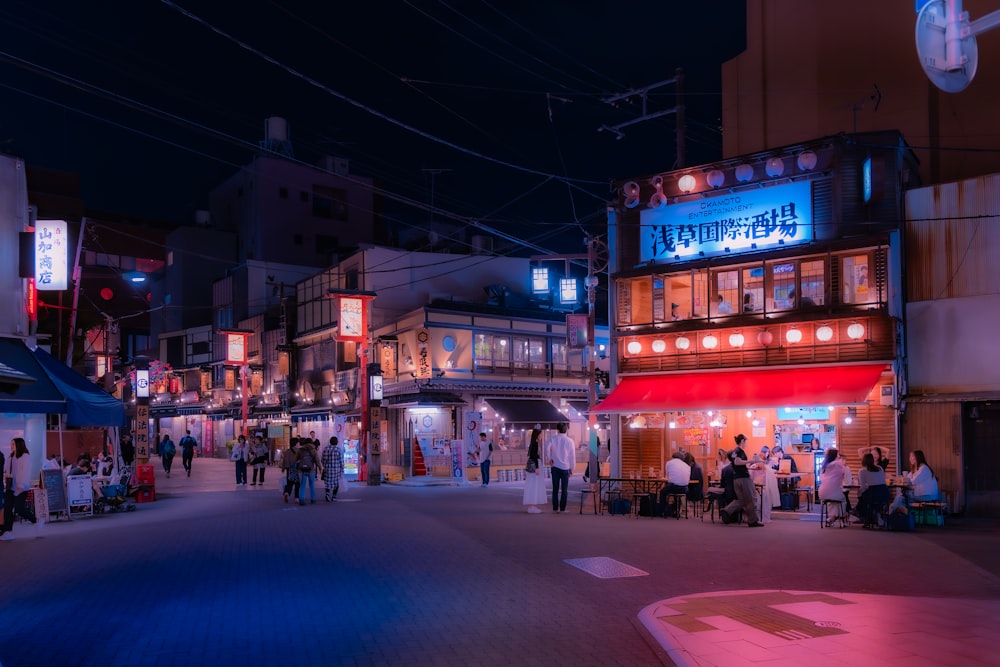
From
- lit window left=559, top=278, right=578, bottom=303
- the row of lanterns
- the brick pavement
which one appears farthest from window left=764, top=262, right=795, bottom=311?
lit window left=559, top=278, right=578, bottom=303

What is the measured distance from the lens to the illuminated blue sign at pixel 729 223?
21.3 meters

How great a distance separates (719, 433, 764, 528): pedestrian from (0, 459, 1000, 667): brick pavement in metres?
0.51

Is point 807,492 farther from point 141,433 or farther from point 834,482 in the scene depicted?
point 141,433

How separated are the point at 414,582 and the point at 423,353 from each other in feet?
79.4

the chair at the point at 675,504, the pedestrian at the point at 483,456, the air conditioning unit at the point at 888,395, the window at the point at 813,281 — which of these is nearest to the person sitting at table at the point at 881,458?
the air conditioning unit at the point at 888,395

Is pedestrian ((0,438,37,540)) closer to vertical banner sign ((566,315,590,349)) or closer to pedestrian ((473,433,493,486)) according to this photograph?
pedestrian ((473,433,493,486))

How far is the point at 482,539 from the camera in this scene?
582 inches

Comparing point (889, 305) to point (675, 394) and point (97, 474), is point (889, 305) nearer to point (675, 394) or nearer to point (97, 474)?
point (675, 394)

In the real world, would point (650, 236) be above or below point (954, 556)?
above

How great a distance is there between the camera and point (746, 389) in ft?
68.8

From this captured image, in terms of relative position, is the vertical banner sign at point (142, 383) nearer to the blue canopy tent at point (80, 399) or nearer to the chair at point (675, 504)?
the blue canopy tent at point (80, 399)

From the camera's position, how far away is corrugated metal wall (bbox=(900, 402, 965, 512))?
18641 mm

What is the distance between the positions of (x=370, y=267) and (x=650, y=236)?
18.7 metres

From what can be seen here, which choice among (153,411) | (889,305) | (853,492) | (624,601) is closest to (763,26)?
(889,305)
